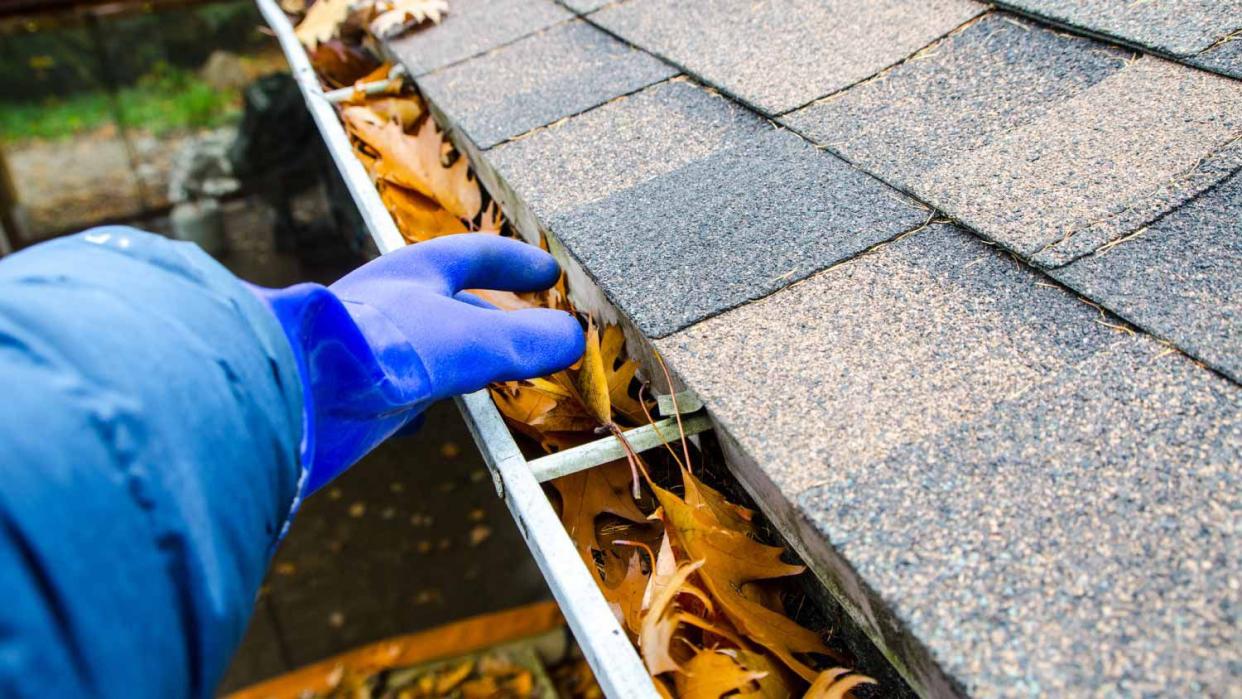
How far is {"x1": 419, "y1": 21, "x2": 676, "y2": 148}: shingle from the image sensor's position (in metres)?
1.72

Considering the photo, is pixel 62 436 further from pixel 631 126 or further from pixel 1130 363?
pixel 631 126

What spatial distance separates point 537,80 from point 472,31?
1.35 ft

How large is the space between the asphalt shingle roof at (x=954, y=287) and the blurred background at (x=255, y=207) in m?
1.37

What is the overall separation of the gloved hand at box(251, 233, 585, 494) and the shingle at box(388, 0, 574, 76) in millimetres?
817

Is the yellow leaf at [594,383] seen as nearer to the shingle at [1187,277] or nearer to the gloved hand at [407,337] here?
the gloved hand at [407,337]

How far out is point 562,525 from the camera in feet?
3.80

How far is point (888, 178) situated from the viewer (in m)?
1.30

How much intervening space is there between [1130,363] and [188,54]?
8603 mm

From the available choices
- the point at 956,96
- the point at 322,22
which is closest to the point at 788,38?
the point at 956,96

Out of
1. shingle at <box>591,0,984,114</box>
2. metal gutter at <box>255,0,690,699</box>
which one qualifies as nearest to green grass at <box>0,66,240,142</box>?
shingle at <box>591,0,984,114</box>

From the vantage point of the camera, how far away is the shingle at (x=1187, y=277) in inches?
38.2

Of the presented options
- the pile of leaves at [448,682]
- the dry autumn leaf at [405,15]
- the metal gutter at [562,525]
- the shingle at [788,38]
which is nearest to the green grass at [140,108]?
the pile of leaves at [448,682]

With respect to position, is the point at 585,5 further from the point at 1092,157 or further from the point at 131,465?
the point at 131,465

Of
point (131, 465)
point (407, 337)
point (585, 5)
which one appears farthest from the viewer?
point (585, 5)
